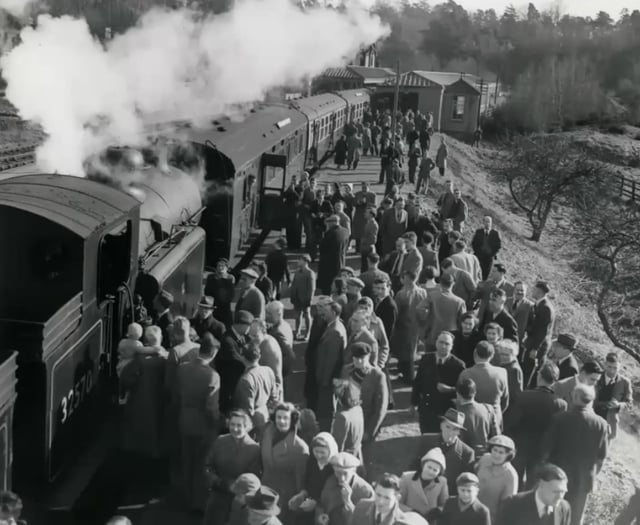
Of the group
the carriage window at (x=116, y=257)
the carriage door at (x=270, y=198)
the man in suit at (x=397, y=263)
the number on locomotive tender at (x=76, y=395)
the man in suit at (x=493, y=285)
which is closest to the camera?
the number on locomotive tender at (x=76, y=395)

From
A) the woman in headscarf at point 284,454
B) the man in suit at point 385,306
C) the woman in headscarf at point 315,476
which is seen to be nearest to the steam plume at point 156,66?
the man in suit at point 385,306

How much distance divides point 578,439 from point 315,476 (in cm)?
211

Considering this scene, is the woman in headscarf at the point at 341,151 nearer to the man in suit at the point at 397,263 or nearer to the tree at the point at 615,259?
the tree at the point at 615,259

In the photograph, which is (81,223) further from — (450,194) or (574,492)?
(450,194)

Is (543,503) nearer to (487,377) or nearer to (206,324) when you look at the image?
(487,377)

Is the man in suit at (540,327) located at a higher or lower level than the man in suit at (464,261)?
lower

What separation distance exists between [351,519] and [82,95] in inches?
332

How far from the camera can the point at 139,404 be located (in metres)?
6.47

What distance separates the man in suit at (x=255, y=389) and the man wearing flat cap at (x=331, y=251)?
16.8 feet

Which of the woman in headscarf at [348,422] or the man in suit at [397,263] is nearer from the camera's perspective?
the woman in headscarf at [348,422]

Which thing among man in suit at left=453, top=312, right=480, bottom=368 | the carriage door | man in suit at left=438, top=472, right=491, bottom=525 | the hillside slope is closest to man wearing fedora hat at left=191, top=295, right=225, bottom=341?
man in suit at left=453, top=312, right=480, bottom=368

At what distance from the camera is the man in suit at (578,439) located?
5934 mm

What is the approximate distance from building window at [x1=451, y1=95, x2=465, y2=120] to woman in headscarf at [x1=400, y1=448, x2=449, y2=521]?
1797 inches

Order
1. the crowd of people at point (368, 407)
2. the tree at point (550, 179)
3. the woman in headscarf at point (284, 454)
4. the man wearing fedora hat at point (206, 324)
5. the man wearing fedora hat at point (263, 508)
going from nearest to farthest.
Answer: the man wearing fedora hat at point (263, 508) < the crowd of people at point (368, 407) < the woman in headscarf at point (284, 454) < the man wearing fedora hat at point (206, 324) < the tree at point (550, 179)
